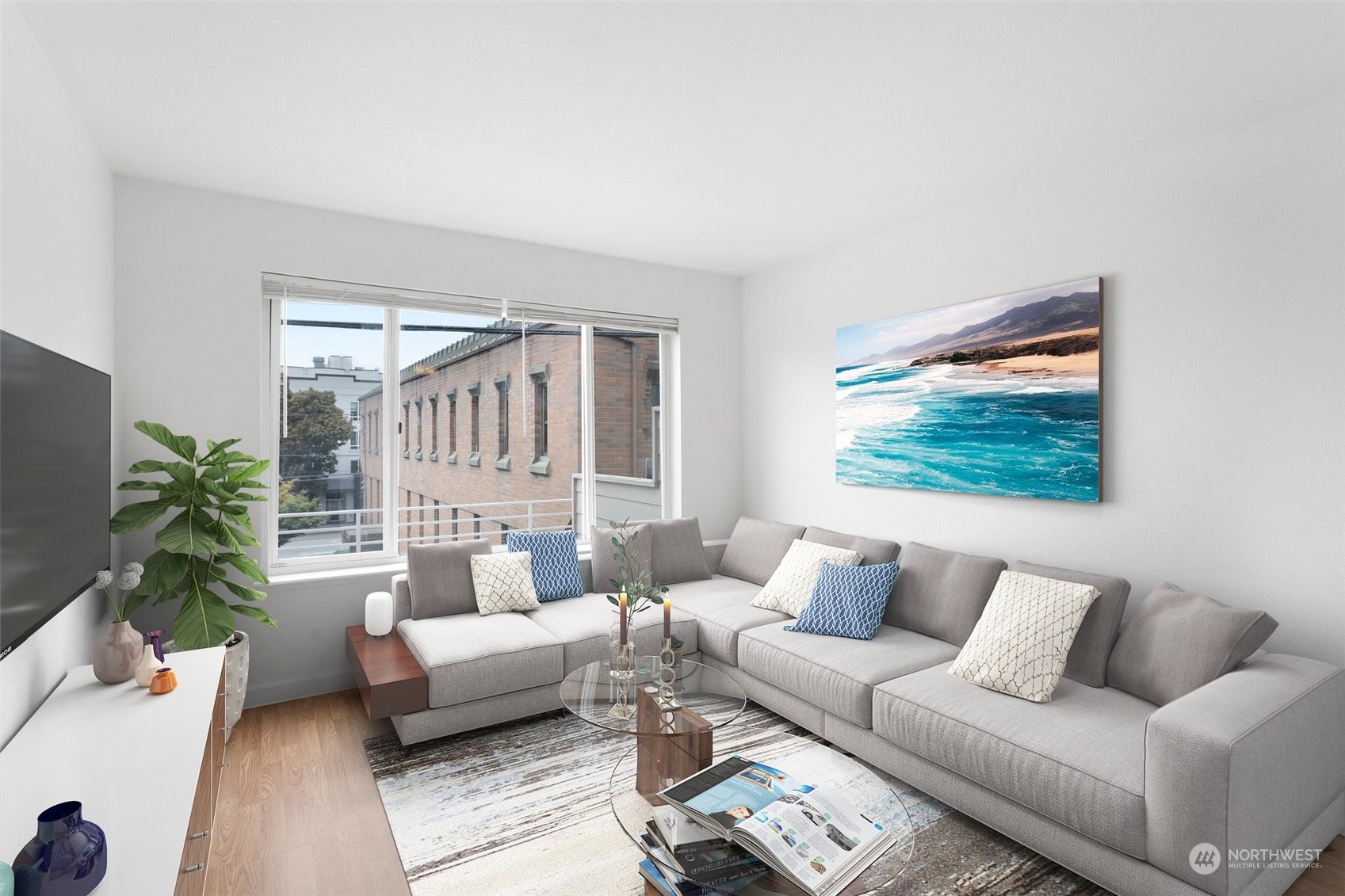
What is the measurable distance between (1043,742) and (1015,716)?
0.18 metres

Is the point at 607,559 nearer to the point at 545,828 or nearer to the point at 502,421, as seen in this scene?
the point at 502,421

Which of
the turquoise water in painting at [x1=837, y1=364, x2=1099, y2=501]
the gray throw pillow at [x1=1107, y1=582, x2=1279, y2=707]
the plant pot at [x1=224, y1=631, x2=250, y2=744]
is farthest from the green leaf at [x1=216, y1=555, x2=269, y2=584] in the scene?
the gray throw pillow at [x1=1107, y1=582, x2=1279, y2=707]

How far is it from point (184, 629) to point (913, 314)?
3.79m

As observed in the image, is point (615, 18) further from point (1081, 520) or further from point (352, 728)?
point (352, 728)

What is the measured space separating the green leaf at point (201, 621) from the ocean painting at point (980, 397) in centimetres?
328

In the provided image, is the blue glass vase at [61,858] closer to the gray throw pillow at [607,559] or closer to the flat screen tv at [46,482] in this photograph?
the flat screen tv at [46,482]

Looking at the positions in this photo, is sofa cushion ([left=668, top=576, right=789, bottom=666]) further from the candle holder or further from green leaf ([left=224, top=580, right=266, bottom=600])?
green leaf ([left=224, top=580, right=266, bottom=600])

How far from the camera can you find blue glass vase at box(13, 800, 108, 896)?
1.21m

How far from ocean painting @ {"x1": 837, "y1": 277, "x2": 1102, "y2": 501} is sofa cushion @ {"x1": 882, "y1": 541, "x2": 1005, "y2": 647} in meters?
0.39

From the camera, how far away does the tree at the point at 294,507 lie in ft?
12.2

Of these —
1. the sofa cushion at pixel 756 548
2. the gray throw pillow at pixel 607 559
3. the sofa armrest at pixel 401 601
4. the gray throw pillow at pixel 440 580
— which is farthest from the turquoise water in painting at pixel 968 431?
the sofa armrest at pixel 401 601

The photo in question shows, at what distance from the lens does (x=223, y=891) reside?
2.10 meters

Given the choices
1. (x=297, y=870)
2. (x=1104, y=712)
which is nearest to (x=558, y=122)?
(x=297, y=870)

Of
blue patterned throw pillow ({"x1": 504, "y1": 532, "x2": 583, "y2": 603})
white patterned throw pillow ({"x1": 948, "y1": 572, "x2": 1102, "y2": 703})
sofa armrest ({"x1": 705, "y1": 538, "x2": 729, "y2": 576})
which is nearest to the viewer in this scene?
white patterned throw pillow ({"x1": 948, "y1": 572, "x2": 1102, "y2": 703})
